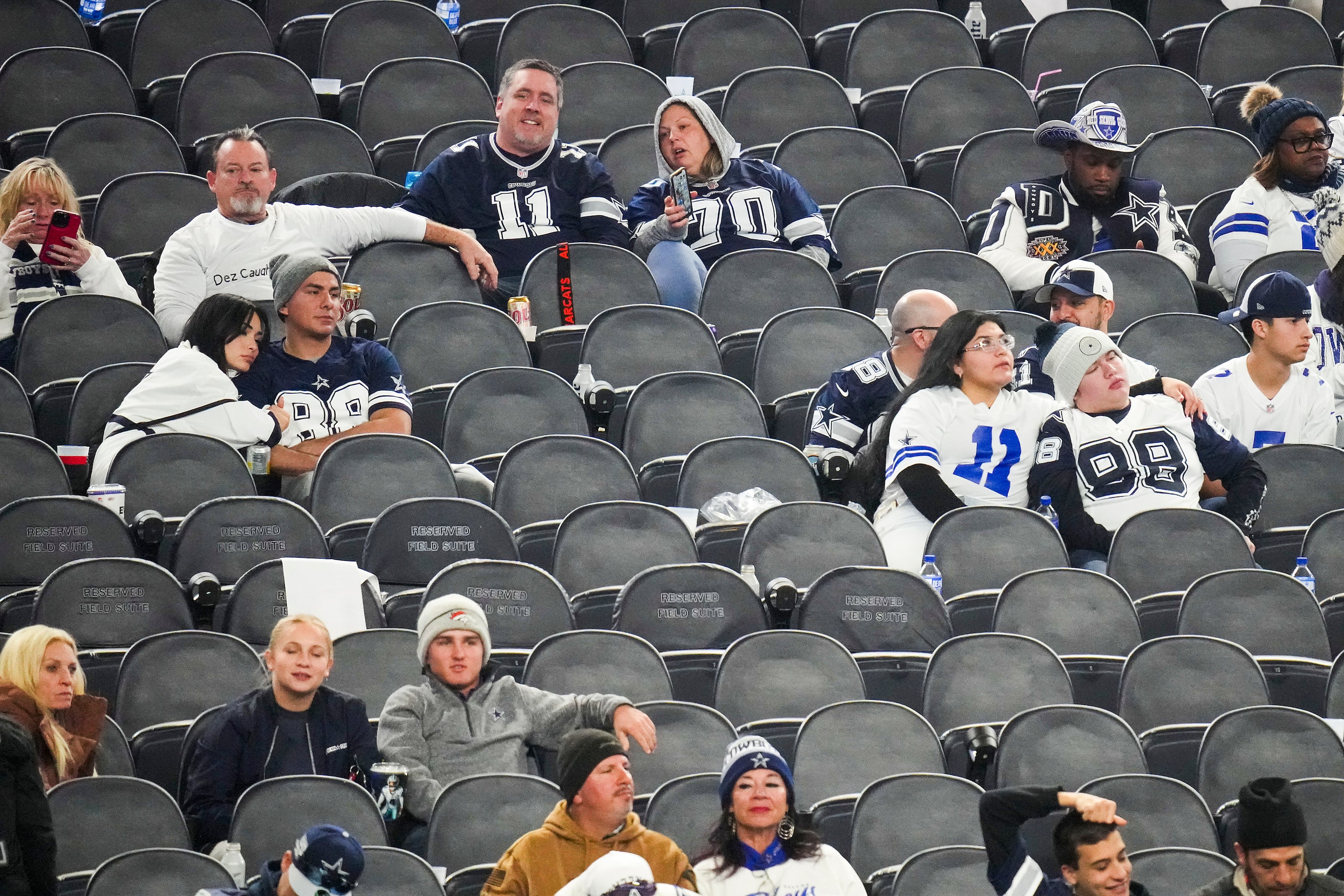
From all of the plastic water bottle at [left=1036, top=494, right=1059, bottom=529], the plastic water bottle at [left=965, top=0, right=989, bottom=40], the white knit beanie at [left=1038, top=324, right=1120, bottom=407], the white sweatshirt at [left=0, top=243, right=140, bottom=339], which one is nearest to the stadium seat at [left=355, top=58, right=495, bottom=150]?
the white sweatshirt at [left=0, top=243, right=140, bottom=339]

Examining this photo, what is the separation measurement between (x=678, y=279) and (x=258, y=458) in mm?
1751

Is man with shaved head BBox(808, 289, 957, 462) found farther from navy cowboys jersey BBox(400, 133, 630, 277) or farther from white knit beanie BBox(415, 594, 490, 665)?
white knit beanie BBox(415, 594, 490, 665)

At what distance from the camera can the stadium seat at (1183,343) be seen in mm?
6758

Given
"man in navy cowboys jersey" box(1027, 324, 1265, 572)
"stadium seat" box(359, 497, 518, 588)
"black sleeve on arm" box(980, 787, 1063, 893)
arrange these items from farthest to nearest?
1. "man in navy cowboys jersey" box(1027, 324, 1265, 572)
2. "stadium seat" box(359, 497, 518, 588)
3. "black sleeve on arm" box(980, 787, 1063, 893)

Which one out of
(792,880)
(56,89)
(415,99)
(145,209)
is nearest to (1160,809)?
(792,880)

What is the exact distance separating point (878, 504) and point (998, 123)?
97.1 inches

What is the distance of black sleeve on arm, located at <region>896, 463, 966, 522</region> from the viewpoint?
586 centimetres

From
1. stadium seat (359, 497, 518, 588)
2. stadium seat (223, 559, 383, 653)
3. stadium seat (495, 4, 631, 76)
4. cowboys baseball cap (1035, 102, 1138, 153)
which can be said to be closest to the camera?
stadium seat (223, 559, 383, 653)

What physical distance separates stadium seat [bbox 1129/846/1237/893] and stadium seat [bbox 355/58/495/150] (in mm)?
4208

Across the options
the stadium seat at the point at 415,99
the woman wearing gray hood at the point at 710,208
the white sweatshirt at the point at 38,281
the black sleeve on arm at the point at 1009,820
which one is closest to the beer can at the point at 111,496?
the white sweatshirt at the point at 38,281

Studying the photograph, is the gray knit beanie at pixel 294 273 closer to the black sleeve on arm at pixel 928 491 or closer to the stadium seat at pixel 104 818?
the black sleeve on arm at pixel 928 491

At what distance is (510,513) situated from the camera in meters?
5.84

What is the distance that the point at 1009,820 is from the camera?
4.39 meters

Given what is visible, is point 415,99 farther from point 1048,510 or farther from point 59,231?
point 1048,510
